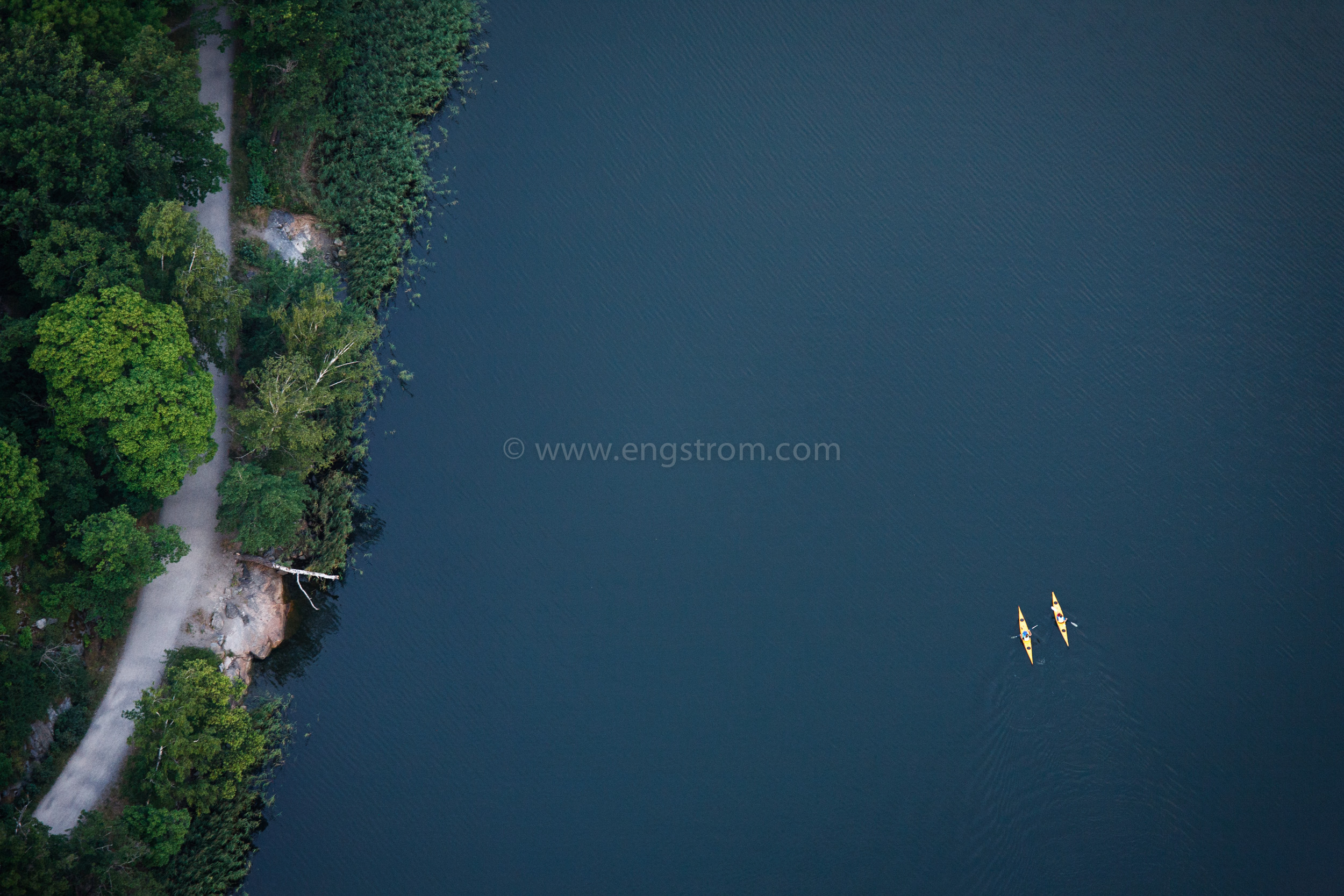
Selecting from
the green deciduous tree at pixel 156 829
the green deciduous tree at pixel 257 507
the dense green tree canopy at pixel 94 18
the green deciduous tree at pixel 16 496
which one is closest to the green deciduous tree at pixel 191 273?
the green deciduous tree at pixel 257 507

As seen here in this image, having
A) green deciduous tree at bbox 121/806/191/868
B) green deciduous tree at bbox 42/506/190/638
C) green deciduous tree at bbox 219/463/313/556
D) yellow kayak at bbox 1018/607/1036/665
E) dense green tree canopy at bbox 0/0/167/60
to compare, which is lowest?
green deciduous tree at bbox 121/806/191/868

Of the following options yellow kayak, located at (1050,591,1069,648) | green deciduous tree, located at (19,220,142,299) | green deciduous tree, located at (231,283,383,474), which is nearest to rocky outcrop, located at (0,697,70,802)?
green deciduous tree, located at (231,283,383,474)

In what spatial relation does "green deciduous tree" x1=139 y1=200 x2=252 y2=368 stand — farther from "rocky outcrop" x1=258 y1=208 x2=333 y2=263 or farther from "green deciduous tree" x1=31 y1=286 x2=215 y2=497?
"rocky outcrop" x1=258 y1=208 x2=333 y2=263

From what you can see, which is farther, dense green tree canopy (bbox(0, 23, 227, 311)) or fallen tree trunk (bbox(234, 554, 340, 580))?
fallen tree trunk (bbox(234, 554, 340, 580))

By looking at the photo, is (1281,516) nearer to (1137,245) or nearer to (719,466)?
(1137,245)

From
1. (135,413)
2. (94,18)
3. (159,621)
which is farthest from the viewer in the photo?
(94,18)

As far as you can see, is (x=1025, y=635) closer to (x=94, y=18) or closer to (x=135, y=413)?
(x=135, y=413)

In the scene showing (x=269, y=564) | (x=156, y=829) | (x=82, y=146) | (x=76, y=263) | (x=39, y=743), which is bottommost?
(x=156, y=829)

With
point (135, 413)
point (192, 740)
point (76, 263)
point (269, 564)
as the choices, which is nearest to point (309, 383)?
point (135, 413)
